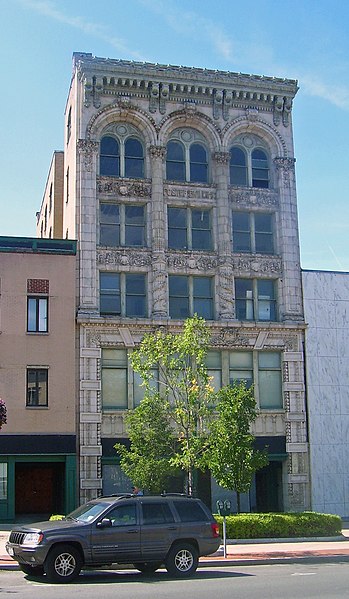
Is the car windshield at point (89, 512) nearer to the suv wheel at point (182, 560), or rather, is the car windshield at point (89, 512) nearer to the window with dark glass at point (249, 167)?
the suv wheel at point (182, 560)

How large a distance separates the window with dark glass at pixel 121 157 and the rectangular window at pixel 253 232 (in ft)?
16.8

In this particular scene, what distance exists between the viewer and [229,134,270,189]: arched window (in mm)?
39844

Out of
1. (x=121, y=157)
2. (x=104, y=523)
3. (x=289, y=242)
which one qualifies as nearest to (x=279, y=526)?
(x=104, y=523)

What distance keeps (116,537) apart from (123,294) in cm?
1934

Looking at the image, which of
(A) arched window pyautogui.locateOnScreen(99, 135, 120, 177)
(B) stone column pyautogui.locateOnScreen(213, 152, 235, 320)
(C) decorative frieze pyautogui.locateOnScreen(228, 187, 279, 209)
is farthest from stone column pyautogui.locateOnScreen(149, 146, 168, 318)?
(C) decorative frieze pyautogui.locateOnScreen(228, 187, 279, 209)

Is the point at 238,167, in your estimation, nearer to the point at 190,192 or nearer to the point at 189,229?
the point at 190,192

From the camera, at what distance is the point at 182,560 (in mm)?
18859

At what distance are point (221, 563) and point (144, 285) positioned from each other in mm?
17900

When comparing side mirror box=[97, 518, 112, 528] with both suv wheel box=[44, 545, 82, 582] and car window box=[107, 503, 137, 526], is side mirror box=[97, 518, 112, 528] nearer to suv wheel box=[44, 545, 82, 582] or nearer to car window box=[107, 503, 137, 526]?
car window box=[107, 503, 137, 526]

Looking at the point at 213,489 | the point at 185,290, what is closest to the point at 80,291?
the point at 185,290

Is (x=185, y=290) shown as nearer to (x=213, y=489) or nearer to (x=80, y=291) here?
(x=80, y=291)

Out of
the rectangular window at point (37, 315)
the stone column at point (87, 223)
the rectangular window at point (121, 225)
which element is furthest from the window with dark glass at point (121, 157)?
the rectangular window at point (37, 315)

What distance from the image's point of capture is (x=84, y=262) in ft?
119

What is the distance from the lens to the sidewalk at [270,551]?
21234mm
